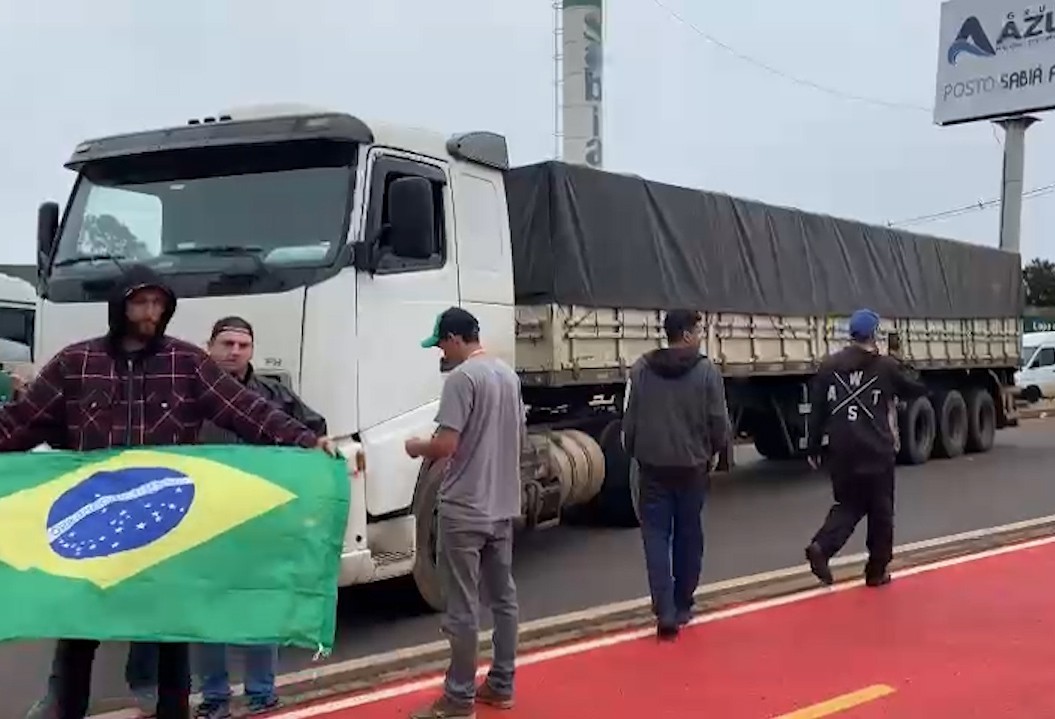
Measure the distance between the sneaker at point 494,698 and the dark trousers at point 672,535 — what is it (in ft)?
5.17

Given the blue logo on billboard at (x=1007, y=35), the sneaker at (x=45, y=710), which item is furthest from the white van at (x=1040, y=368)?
the sneaker at (x=45, y=710)

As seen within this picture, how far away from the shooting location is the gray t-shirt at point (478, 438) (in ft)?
17.5

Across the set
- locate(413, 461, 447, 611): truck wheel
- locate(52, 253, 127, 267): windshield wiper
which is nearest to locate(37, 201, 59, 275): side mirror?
locate(52, 253, 127, 267): windshield wiper

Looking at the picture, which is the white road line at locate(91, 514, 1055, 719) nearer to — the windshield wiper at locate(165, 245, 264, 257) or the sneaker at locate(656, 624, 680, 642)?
the sneaker at locate(656, 624, 680, 642)

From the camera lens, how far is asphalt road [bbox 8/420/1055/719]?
23.2 ft

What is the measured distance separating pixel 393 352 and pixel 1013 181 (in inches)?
1556

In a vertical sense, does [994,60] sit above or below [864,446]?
above

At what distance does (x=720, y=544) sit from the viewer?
10.8 metres

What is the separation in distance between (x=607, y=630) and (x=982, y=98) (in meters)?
40.0

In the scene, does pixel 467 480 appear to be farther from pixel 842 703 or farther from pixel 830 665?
pixel 830 665

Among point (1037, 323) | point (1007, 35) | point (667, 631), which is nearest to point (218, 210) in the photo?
point (667, 631)

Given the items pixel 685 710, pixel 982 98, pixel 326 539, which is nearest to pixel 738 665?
pixel 685 710

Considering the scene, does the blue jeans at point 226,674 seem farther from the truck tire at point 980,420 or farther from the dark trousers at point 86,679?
the truck tire at point 980,420

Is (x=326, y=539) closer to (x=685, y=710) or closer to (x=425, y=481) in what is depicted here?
(x=685, y=710)
